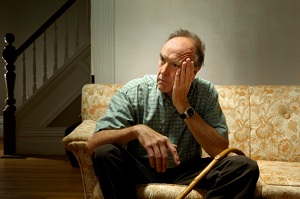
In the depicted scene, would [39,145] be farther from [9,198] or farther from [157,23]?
[157,23]

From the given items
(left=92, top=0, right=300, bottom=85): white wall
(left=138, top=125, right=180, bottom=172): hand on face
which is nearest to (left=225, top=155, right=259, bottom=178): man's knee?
(left=138, top=125, right=180, bottom=172): hand on face

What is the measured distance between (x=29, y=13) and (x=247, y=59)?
406 cm

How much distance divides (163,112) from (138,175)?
0.35 meters

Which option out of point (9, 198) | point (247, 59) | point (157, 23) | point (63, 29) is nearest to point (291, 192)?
point (247, 59)

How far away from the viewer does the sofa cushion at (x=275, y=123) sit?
2.63m

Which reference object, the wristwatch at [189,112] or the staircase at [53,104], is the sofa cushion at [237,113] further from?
the staircase at [53,104]

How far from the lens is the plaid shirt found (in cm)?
217

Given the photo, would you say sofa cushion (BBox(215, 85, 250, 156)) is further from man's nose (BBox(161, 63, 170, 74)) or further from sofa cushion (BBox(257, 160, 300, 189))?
man's nose (BBox(161, 63, 170, 74))

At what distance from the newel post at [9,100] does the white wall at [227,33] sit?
6.54ft

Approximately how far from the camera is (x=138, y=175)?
202cm

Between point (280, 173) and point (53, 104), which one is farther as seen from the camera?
point (53, 104)

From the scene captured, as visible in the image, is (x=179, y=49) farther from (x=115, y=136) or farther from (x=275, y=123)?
(x=275, y=123)

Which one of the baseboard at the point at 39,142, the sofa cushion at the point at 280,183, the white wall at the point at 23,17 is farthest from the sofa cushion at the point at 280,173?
the white wall at the point at 23,17

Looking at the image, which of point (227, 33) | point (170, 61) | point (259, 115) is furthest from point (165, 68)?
point (227, 33)
